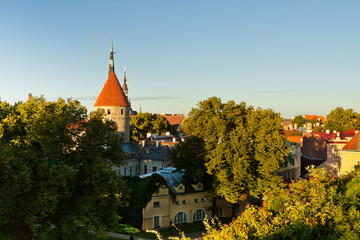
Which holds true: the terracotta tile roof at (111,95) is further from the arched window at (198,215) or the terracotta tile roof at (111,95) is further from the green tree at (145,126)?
the arched window at (198,215)

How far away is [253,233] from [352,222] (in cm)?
781

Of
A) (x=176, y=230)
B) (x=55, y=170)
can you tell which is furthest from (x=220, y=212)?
(x=55, y=170)

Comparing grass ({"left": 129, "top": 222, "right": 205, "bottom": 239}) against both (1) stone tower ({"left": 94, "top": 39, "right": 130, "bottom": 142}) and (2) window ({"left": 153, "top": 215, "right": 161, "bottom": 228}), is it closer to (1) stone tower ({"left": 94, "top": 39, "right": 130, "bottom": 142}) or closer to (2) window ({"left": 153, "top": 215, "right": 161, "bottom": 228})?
(2) window ({"left": 153, "top": 215, "right": 161, "bottom": 228})

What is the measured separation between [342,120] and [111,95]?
254 ft

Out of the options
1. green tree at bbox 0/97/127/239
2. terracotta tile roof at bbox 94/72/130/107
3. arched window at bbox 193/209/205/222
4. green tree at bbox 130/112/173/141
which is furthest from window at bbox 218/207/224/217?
green tree at bbox 130/112/173/141

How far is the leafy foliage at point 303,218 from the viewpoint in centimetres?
1605

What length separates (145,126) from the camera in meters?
86.0

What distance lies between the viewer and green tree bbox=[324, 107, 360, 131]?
104 metres

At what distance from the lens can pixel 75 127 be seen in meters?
24.1

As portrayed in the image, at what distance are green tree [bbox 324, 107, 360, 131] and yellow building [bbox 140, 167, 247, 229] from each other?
76917mm

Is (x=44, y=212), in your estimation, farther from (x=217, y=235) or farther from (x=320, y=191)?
(x=320, y=191)

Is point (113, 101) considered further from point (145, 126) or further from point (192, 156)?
point (145, 126)

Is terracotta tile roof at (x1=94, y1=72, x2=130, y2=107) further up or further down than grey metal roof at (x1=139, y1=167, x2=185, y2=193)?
further up

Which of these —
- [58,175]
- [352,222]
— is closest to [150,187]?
[58,175]
